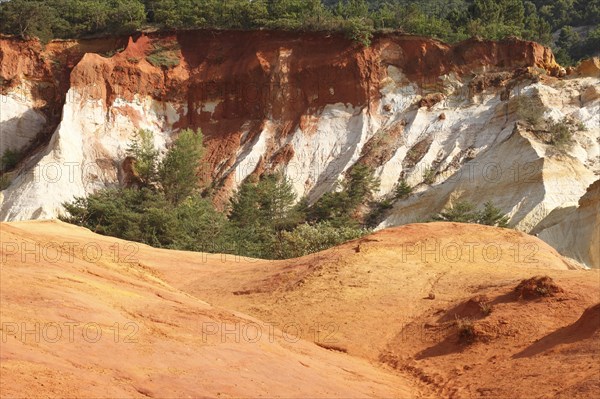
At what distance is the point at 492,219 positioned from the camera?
1136 inches

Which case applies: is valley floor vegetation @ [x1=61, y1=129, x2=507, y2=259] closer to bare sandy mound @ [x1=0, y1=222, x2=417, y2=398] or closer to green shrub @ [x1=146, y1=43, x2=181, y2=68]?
green shrub @ [x1=146, y1=43, x2=181, y2=68]

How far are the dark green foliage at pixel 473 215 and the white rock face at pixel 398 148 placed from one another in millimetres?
997

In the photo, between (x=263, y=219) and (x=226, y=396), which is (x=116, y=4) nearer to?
(x=263, y=219)

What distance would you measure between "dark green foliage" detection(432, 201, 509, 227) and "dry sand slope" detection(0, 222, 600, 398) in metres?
9.24

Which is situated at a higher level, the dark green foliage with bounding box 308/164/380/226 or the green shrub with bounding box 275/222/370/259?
the dark green foliage with bounding box 308/164/380/226

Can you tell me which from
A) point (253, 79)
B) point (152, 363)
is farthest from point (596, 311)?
point (253, 79)

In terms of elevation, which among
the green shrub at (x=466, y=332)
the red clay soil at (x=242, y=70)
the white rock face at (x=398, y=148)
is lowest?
the green shrub at (x=466, y=332)

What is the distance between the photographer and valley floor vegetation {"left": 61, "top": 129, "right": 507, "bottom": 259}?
Answer: 2905cm

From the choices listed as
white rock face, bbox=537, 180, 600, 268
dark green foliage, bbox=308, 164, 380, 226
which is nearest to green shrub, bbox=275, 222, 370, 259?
dark green foliage, bbox=308, 164, 380, 226

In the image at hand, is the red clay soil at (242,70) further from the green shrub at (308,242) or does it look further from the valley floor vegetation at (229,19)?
the green shrub at (308,242)

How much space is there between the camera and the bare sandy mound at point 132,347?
8203 mm

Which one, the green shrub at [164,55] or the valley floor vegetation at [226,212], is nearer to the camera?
the valley floor vegetation at [226,212]

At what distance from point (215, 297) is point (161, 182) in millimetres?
24780

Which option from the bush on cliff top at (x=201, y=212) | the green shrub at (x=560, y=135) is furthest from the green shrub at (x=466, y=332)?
the green shrub at (x=560, y=135)
